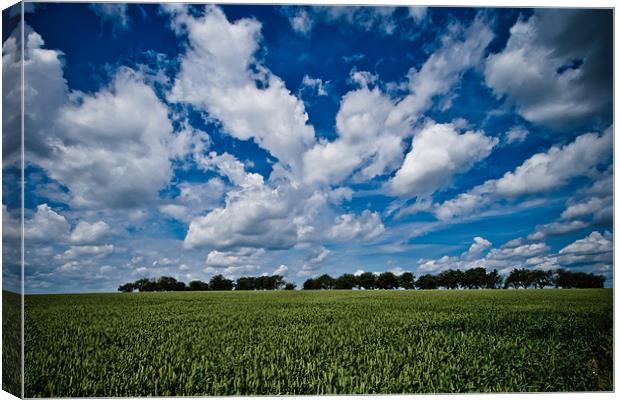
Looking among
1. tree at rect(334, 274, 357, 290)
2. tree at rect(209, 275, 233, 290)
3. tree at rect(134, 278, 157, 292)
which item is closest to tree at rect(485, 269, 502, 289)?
tree at rect(334, 274, 357, 290)

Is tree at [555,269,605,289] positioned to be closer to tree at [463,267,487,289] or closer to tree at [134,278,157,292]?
tree at [463,267,487,289]

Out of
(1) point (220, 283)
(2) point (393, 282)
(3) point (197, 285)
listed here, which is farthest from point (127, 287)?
(2) point (393, 282)

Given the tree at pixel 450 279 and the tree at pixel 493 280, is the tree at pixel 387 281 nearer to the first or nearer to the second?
the tree at pixel 450 279

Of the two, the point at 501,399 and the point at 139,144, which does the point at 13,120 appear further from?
the point at 501,399

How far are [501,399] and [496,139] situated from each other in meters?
3.65

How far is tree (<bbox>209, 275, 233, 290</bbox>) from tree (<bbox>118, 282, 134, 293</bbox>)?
1486mm

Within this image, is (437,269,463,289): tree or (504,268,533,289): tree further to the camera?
(437,269,463,289): tree

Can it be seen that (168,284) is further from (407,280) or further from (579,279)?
(579,279)

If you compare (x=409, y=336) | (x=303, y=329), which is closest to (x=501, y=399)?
(x=409, y=336)

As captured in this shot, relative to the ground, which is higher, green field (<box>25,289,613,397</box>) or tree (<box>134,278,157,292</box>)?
tree (<box>134,278,157,292</box>)

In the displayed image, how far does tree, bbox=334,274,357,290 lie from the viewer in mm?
9055

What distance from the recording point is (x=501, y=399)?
6.29 m

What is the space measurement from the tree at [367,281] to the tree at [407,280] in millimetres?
528

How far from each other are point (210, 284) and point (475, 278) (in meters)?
5.12
